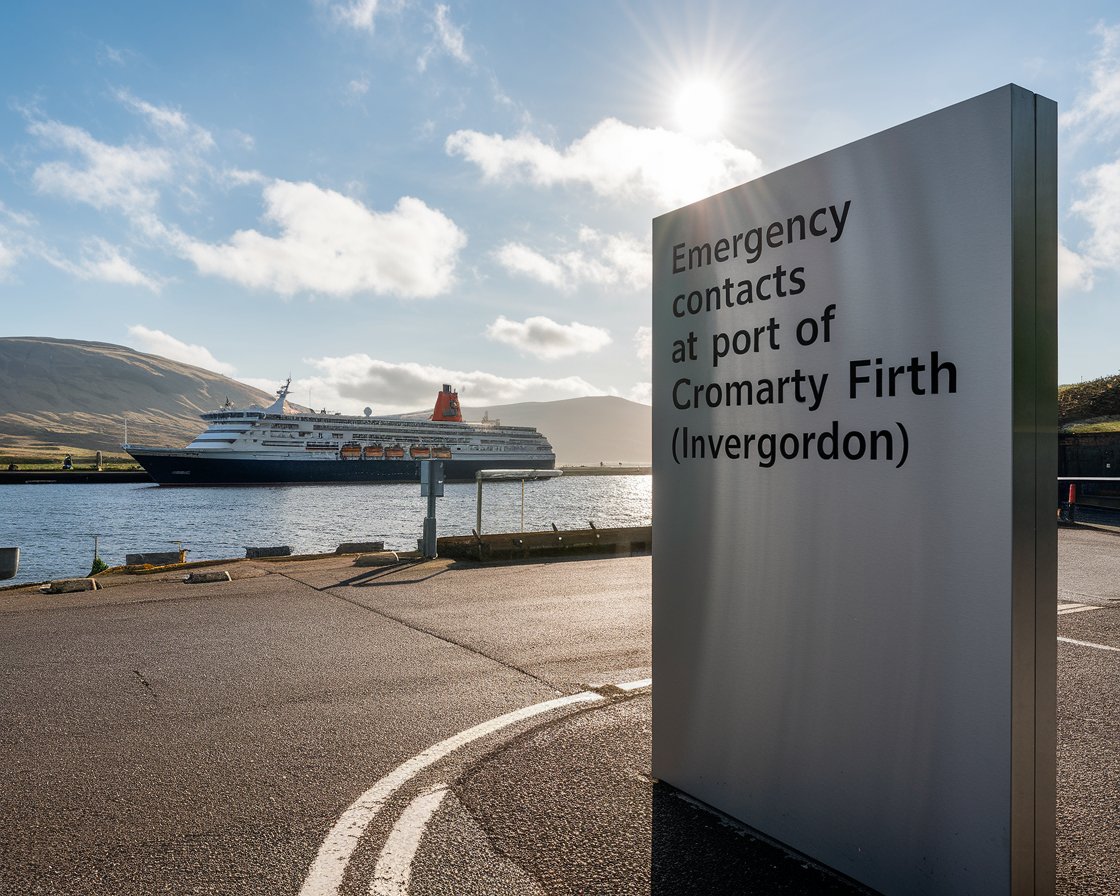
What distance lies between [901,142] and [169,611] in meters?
7.24

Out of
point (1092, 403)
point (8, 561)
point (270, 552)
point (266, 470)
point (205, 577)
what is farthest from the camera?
point (266, 470)

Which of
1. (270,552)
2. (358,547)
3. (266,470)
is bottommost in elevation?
(270,552)

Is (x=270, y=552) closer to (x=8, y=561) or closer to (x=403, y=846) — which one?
(x=8, y=561)

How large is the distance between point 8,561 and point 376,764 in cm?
710

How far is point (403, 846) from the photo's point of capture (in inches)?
102

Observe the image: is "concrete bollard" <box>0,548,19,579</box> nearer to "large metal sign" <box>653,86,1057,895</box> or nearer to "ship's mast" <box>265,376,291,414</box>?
"large metal sign" <box>653,86,1057,895</box>

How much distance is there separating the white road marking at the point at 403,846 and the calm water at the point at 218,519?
21814 mm

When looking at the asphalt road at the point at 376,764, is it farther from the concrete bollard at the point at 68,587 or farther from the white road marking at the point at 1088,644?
the concrete bollard at the point at 68,587

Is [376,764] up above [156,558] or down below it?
above

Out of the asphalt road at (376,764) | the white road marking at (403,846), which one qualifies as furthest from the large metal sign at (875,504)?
the white road marking at (403,846)

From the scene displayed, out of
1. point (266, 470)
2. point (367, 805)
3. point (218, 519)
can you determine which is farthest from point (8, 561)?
point (266, 470)

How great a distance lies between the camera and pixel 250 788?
10.0ft

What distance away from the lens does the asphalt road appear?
2.43 m

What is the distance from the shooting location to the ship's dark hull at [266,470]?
67.6 metres
